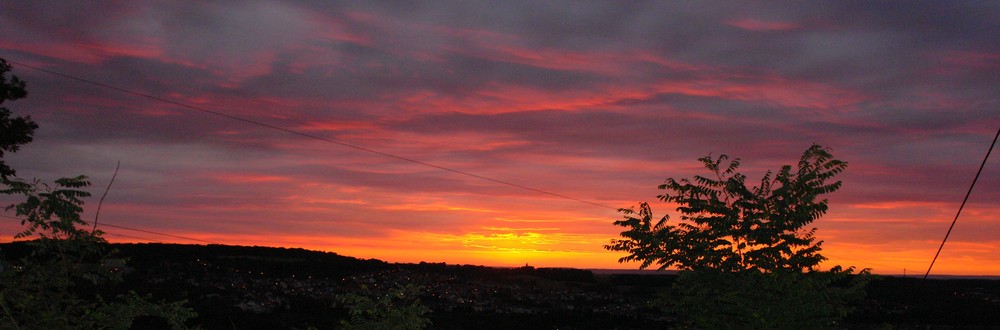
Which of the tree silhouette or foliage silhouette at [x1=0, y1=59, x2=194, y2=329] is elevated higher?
the tree silhouette

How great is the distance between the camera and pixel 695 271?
48.8 feet

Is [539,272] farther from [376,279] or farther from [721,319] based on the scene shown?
[721,319]

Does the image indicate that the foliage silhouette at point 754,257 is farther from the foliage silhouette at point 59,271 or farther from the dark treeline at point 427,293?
the dark treeline at point 427,293

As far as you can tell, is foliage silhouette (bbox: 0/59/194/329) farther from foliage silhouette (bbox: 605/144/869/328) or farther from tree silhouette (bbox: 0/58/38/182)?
tree silhouette (bbox: 0/58/38/182)

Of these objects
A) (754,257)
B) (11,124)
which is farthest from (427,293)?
(754,257)

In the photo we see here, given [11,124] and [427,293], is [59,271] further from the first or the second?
[427,293]

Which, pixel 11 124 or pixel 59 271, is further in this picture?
pixel 11 124

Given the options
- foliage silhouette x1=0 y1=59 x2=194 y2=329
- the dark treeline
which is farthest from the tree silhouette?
foliage silhouette x1=0 y1=59 x2=194 y2=329

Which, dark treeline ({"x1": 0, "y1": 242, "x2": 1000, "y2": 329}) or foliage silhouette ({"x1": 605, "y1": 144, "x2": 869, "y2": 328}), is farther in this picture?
dark treeline ({"x1": 0, "y1": 242, "x2": 1000, "y2": 329})

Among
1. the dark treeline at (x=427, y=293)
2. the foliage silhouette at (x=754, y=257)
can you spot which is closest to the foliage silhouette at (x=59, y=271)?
the foliage silhouette at (x=754, y=257)

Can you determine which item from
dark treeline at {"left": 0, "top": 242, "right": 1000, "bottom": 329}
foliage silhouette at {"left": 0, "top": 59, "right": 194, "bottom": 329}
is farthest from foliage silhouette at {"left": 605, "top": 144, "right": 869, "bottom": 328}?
dark treeline at {"left": 0, "top": 242, "right": 1000, "bottom": 329}

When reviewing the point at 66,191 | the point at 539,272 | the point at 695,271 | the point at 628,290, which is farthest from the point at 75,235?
the point at 539,272

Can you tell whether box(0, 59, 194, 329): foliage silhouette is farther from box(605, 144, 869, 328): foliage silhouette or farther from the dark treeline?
the dark treeline

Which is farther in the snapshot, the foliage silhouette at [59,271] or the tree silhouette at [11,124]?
the tree silhouette at [11,124]
